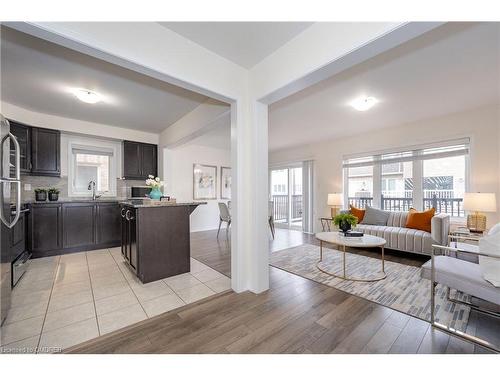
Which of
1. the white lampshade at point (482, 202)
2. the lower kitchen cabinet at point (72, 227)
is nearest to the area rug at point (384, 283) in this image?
the white lampshade at point (482, 202)

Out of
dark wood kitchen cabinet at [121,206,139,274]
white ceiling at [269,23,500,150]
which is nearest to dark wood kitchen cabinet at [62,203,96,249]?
dark wood kitchen cabinet at [121,206,139,274]

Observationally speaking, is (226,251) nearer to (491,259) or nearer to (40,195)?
(491,259)

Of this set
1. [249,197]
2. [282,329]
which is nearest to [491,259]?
[282,329]

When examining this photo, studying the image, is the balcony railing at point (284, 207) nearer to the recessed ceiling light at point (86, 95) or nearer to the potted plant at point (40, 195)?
the recessed ceiling light at point (86, 95)

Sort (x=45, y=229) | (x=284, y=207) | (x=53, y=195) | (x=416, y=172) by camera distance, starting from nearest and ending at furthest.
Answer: (x=45, y=229)
(x=53, y=195)
(x=416, y=172)
(x=284, y=207)

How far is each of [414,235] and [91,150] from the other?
20.9 ft

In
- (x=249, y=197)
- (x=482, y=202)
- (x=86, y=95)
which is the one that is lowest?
(x=482, y=202)

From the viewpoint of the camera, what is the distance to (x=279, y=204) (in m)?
7.09

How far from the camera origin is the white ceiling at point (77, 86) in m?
2.11

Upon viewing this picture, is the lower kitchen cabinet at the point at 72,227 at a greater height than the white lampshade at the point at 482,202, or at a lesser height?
lesser

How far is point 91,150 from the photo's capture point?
4.45 meters

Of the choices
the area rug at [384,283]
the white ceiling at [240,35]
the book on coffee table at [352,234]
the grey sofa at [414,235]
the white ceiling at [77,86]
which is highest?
the white ceiling at [240,35]

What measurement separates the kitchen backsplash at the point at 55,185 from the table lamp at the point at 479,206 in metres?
6.24

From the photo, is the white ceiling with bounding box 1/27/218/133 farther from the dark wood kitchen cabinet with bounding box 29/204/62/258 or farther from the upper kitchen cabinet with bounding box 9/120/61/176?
the dark wood kitchen cabinet with bounding box 29/204/62/258
